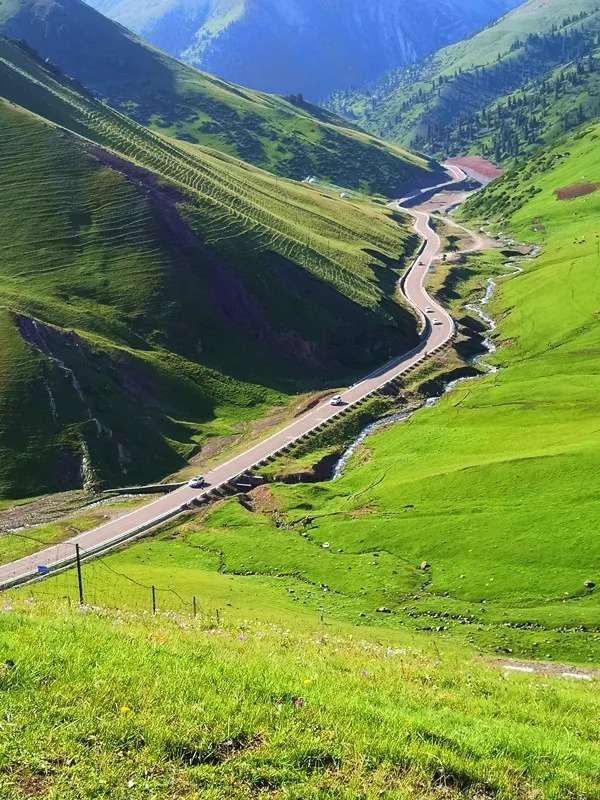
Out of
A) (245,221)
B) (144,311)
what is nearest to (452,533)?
(144,311)

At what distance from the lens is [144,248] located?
14312 centimetres

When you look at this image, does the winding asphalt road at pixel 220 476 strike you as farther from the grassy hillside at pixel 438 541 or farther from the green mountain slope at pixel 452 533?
the green mountain slope at pixel 452 533

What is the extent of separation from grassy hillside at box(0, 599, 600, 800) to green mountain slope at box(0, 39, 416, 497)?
7638 centimetres

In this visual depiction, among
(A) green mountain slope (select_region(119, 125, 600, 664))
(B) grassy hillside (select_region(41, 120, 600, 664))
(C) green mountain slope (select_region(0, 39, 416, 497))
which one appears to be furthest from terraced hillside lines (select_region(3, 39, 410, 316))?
(B) grassy hillside (select_region(41, 120, 600, 664))

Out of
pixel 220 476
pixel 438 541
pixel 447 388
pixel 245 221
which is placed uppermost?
pixel 245 221

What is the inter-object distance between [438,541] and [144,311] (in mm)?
83460

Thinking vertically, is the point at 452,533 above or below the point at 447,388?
below

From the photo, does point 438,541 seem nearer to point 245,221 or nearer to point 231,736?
point 231,736

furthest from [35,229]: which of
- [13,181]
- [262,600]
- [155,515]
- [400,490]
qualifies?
[262,600]

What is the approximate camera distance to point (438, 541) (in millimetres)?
63719

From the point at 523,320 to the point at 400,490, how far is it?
298ft

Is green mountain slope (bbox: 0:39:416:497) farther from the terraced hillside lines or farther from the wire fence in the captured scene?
the wire fence

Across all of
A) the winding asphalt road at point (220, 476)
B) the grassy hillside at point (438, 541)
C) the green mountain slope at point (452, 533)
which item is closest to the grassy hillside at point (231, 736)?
the grassy hillside at point (438, 541)

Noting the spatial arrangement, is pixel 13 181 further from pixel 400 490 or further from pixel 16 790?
pixel 16 790
